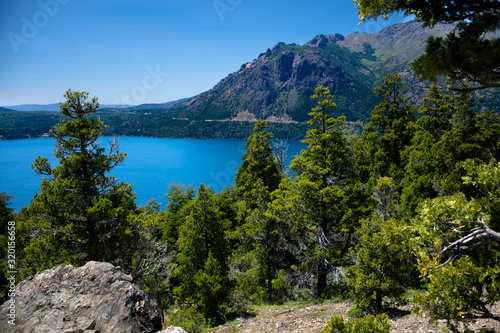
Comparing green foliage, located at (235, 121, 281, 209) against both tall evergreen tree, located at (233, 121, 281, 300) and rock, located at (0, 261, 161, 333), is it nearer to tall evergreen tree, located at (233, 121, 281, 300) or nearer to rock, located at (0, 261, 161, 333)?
tall evergreen tree, located at (233, 121, 281, 300)

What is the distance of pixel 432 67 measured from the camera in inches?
229

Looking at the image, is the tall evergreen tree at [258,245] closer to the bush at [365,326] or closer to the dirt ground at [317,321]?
the dirt ground at [317,321]

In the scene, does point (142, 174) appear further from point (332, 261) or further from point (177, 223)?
point (332, 261)

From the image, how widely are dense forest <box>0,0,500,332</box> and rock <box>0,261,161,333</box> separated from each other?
3891 millimetres

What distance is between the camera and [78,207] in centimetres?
1129

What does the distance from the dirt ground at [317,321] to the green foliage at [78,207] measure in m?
6.06

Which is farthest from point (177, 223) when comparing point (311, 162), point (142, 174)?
point (142, 174)

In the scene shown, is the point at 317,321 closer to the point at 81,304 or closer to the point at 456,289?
the point at 456,289

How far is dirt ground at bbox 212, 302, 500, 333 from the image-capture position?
8289 millimetres

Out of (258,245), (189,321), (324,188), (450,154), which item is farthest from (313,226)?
(450,154)

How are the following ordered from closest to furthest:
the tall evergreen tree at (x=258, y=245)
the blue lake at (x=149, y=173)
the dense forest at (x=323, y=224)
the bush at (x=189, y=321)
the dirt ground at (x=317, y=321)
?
1. the dense forest at (x=323, y=224)
2. the dirt ground at (x=317, y=321)
3. the bush at (x=189, y=321)
4. the tall evergreen tree at (x=258, y=245)
5. the blue lake at (x=149, y=173)

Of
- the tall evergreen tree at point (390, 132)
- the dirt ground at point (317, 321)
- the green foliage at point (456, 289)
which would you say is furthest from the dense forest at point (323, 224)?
the tall evergreen tree at point (390, 132)

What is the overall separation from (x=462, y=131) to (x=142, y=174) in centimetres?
A: 10344

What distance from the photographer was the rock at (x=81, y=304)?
19.9 ft
